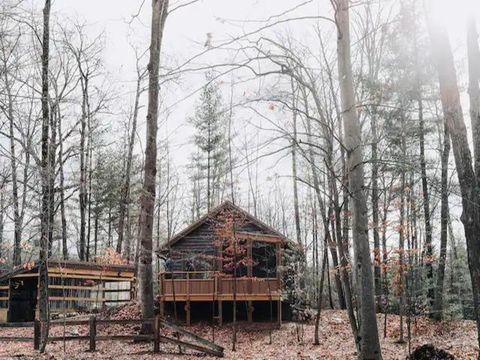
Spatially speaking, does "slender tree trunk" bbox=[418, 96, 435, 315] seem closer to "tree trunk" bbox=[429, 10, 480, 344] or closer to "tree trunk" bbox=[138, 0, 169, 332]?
"tree trunk" bbox=[138, 0, 169, 332]

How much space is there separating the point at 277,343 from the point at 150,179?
7.96 meters

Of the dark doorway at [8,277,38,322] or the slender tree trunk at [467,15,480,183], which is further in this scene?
the dark doorway at [8,277,38,322]

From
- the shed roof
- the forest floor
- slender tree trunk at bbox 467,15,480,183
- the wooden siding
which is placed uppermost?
slender tree trunk at bbox 467,15,480,183

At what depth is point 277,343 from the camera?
17453 mm

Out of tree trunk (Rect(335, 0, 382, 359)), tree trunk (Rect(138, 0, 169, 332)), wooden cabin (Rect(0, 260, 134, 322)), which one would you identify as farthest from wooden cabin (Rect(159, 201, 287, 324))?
tree trunk (Rect(335, 0, 382, 359))

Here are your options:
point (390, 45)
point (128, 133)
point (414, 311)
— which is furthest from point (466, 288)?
point (128, 133)

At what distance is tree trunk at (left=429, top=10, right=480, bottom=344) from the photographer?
574cm

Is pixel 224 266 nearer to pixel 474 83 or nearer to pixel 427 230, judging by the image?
pixel 427 230

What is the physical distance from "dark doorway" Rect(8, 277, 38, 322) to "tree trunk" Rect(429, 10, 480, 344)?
2194 cm

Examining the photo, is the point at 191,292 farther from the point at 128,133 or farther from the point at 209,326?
the point at 128,133

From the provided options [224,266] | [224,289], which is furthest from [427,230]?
[224,289]

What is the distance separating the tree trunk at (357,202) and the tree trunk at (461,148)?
3.90ft

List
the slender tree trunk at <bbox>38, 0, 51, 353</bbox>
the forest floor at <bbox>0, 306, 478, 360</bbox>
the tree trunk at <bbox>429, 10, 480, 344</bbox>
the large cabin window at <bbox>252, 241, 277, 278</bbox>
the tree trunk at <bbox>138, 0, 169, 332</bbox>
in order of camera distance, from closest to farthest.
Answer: the tree trunk at <bbox>429, 10, 480, 344</bbox>
the slender tree trunk at <bbox>38, 0, 51, 353</bbox>
the forest floor at <bbox>0, 306, 478, 360</bbox>
the tree trunk at <bbox>138, 0, 169, 332</bbox>
the large cabin window at <bbox>252, 241, 277, 278</bbox>

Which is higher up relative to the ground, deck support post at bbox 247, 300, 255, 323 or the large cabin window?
the large cabin window
